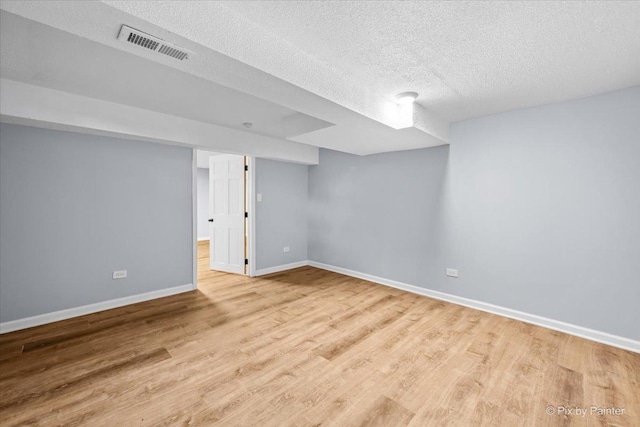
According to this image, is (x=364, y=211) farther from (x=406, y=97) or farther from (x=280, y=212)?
(x=406, y=97)

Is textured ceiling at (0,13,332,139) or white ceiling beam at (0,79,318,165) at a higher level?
textured ceiling at (0,13,332,139)

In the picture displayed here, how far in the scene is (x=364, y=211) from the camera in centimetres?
457

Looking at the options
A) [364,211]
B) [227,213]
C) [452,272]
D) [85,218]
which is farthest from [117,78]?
[452,272]

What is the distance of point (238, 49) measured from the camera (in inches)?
61.8

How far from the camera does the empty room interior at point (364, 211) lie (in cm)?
161

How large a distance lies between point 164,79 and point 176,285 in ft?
9.14

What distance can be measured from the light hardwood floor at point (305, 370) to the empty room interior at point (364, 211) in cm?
2

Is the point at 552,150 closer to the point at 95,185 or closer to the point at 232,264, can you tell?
the point at 232,264

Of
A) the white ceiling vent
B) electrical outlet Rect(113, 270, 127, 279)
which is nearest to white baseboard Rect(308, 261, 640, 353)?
electrical outlet Rect(113, 270, 127, 279)

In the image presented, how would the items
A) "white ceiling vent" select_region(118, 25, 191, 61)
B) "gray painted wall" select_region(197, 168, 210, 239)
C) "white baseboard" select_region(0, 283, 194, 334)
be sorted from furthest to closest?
1. "gray painted wall" select_region(197, 168, 210, 239)
2. "white baseboard" select_region(0, 283, 194, 334)
3. "white ceiling vent" select_region(118, 25, 191, 61)

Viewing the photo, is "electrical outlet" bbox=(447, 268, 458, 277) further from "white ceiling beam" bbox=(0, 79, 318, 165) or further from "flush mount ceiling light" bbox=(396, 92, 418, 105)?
"white ceiling beam" bbox=(0, 79, 318, 165)

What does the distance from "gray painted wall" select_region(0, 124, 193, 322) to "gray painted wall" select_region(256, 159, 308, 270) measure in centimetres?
125

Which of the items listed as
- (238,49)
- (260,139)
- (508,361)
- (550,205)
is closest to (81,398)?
(238,49)

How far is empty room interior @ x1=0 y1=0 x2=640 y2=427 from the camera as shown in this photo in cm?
161
